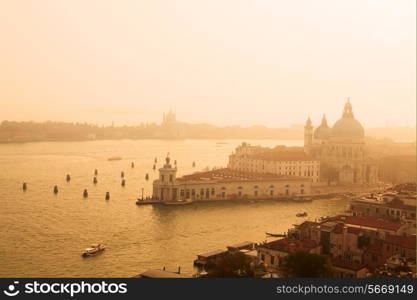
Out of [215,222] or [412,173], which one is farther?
[412,173]

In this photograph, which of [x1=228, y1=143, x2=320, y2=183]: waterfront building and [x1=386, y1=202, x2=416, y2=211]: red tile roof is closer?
[x1=386, y1=202, x2=416, y2=211]: red tile roof

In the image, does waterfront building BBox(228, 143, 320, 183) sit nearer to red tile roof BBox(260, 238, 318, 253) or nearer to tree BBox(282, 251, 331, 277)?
red tile roof BBox(260, 238, 318, 253)

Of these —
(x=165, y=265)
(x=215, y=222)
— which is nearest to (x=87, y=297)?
Answer: (x=165, y=265)

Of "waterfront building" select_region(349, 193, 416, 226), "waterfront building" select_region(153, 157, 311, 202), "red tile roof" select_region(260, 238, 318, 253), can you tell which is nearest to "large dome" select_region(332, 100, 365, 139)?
"waterfront building" select_region(153, 157, 311, 202)

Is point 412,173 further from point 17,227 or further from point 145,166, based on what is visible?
point 17,227

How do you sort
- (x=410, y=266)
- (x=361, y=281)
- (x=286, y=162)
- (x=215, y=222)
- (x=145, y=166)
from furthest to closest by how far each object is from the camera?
(x=145, y=166), (x=286, y=162), (x=215, y=222), (x=410, y=266), (x=361, y=281)

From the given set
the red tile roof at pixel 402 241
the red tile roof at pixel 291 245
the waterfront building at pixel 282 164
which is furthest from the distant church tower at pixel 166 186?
the red tile roof at pixel 402 241

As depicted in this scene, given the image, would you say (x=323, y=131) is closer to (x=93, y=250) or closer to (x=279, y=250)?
(x=93, y=250)
